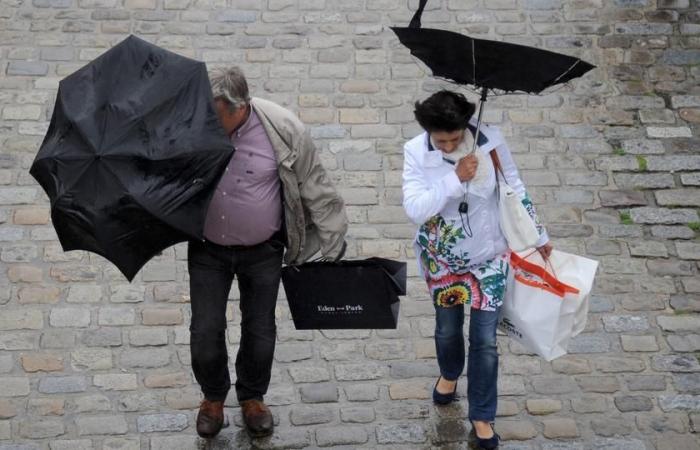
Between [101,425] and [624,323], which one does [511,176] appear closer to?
[624,323]

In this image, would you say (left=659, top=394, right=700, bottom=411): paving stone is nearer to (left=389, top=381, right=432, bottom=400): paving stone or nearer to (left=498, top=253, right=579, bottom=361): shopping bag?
(left=498, top=253, right=579, bottom=361): shopping bag

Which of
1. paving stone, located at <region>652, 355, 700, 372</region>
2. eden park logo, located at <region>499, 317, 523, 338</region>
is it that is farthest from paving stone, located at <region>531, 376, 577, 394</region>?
eden park logo, located at <region>499, 317, 523, 338</region>

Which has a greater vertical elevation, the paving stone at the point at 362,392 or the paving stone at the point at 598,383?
the paving stone at the point at 598,383

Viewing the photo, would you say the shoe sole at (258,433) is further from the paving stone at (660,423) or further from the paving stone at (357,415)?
the paving stone at (660,423)

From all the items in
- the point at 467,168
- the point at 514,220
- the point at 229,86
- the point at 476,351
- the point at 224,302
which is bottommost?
the point at 476,351

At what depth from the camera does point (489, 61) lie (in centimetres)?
507

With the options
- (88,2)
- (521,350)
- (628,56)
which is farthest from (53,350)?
(628,56)

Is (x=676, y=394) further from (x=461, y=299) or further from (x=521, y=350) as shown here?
(x=461, y=299)

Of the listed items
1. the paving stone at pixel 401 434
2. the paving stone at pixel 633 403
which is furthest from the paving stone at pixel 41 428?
the paving stone at pixel 633 403

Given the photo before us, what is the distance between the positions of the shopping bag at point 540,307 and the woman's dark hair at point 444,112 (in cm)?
77

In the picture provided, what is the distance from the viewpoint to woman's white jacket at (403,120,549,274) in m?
5.36

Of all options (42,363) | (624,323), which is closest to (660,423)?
(624,323)

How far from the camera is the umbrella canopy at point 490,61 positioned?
195 inches

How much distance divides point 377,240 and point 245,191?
2450mm
